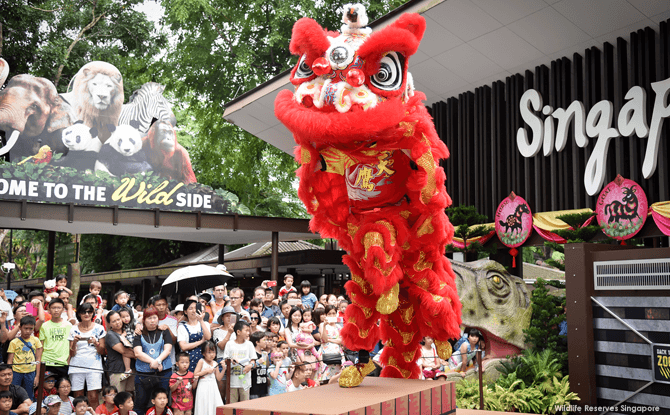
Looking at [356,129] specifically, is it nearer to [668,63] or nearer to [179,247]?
[668,63]

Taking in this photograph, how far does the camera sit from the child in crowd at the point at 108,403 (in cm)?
546

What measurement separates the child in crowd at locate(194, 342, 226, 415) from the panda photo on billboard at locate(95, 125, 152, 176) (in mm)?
7959

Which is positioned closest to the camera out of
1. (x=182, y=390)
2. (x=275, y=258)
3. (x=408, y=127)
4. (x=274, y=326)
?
(x=408, y=127)

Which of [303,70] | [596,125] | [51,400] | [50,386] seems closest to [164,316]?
[50,386]

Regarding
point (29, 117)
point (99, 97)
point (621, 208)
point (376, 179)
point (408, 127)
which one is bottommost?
point (376, 179)

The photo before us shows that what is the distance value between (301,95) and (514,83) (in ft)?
28.9

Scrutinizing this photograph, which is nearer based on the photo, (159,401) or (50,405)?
(159,401)

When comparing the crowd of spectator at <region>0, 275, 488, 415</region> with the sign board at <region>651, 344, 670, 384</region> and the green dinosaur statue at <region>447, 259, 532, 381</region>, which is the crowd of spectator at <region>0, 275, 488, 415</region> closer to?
the green dinosaur statue at <region>447, 259, 532, 381</region>

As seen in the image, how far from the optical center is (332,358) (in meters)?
7.00

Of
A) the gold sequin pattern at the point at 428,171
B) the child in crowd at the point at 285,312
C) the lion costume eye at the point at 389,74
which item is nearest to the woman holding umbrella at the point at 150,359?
the child in crowd at the point at 285,312

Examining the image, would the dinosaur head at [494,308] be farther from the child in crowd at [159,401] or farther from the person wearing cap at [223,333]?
the child in crowd at [159,401]

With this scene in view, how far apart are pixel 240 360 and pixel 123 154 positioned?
8.39 meters

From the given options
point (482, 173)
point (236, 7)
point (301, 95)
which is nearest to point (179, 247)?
point (236, 7)

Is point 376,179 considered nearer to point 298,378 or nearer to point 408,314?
point 408,314
